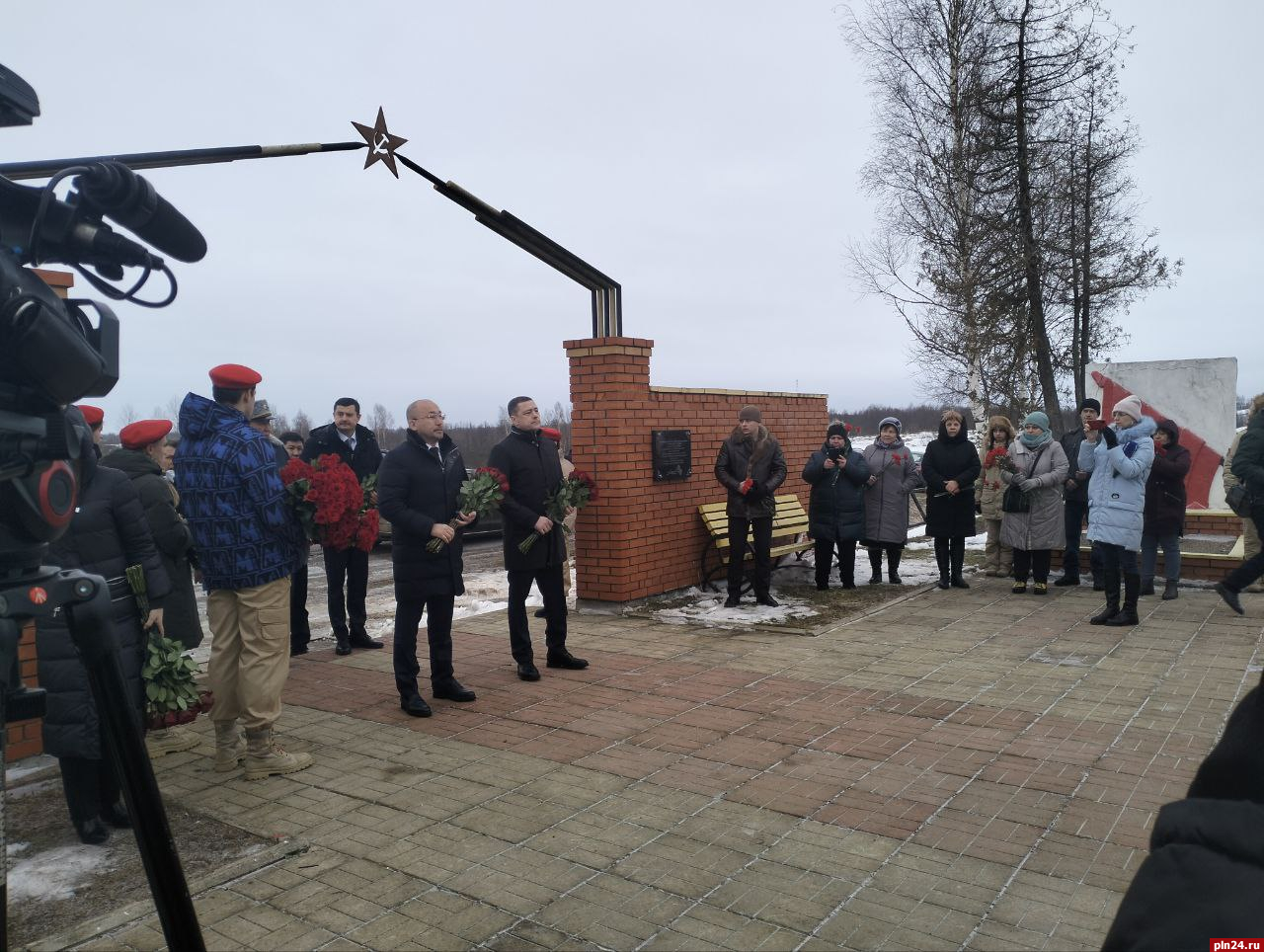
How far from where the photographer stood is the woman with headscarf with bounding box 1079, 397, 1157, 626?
27.4 feet

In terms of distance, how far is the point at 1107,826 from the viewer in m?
4.17

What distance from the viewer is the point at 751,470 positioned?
9.30m

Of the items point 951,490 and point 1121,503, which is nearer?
point 1121,503

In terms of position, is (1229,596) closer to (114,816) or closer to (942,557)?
(942,557)

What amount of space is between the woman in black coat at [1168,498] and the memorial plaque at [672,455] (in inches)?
176

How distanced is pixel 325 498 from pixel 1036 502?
723 centimetres

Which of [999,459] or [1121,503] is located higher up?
[999,459]

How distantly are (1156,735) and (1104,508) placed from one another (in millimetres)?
3600

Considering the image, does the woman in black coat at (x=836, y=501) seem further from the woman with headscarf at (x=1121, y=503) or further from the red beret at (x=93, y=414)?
the red beret at (x=93, y=414)

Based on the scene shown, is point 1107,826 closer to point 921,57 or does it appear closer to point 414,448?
point 414,448

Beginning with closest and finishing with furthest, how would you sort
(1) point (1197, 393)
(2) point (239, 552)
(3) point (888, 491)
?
1. (2) point (239, 552)
2. (3) point (888, 491)
3. (1) point (1197, 393)

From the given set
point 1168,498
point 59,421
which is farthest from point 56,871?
point 1168,498

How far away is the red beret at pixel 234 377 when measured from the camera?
5.11 m

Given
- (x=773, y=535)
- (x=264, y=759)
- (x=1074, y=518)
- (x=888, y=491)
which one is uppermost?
(x=888, y=491)
